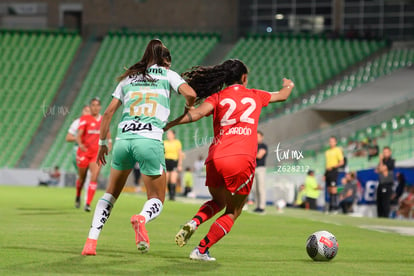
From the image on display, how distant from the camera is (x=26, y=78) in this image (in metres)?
48.2

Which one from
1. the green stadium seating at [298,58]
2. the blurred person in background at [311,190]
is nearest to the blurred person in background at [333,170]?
the blurred person in background at [311,190]

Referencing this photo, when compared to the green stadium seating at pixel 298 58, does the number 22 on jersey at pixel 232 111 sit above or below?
below

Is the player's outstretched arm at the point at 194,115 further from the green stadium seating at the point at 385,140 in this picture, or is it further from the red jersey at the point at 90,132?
the green stadium seating at the point at 385,140

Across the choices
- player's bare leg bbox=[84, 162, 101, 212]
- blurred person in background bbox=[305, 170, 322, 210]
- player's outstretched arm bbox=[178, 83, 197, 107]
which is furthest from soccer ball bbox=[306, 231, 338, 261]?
blurred person in background bbox=[305, 170, 322, 210]

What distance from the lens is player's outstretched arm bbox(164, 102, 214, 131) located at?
9.85 metres

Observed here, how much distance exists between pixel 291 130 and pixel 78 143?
2111 centimetres

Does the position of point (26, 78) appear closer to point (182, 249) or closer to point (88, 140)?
point (88, 140)

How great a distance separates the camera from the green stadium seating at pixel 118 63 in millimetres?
42844

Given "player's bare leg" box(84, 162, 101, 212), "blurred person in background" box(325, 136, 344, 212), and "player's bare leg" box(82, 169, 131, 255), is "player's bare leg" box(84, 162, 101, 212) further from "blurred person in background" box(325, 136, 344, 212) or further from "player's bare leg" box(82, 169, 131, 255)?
"player's bare leg" box(82, 169, 131, 255)

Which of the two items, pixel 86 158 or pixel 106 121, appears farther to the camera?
pixel 86 158

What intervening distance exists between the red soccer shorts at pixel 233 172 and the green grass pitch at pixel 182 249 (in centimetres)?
85

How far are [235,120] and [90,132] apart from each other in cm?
1012

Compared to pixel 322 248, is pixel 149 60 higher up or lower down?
higher up

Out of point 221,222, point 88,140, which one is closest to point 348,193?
point 88,140
